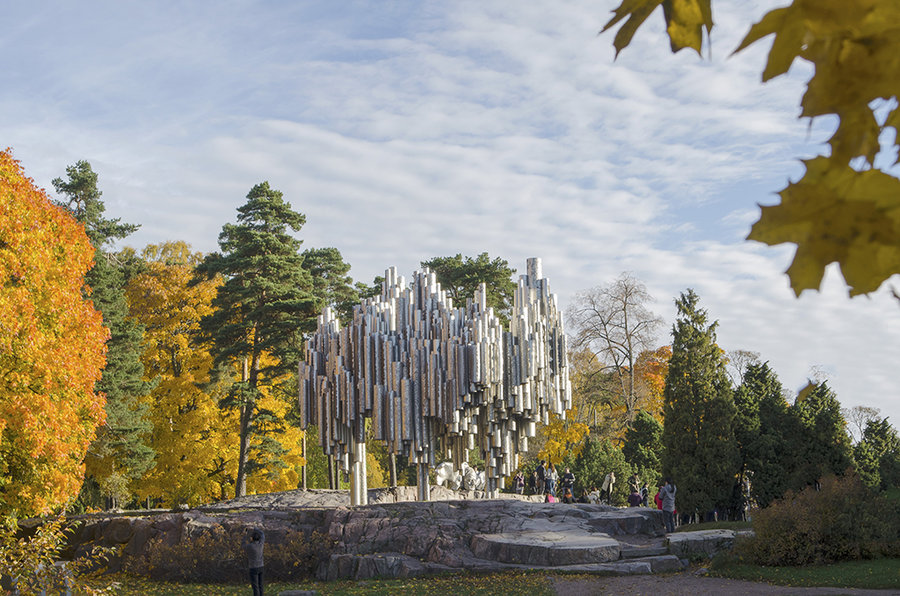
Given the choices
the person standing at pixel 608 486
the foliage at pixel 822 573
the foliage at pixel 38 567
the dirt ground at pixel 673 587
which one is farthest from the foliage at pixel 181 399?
the foliage at pixel 38 567

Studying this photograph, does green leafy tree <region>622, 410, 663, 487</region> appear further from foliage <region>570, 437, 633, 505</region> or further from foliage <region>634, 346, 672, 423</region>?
foliage <region>634, 346, 672, 423</region>

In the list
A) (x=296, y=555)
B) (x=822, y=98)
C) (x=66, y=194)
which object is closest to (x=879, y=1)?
(x=822, y=98)

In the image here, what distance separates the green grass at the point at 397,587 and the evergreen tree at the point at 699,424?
10.0 metres

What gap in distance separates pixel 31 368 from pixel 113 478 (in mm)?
14379

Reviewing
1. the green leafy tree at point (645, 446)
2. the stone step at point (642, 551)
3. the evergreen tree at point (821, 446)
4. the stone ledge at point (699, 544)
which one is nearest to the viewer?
the stone step at point (642, 551)

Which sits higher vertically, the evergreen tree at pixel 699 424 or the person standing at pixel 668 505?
the evergreen tree at pixel 699 424

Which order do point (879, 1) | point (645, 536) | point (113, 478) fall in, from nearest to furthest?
point (879, 1) < point (645, 536) < point (113, 478)

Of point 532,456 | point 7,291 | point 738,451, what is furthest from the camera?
point 532,456

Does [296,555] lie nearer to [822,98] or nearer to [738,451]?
[738,451]

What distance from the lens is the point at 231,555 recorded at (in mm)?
18672

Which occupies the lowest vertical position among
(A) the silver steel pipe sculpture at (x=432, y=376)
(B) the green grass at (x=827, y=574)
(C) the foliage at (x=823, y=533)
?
(B) the green grass at (x=827, y=574)

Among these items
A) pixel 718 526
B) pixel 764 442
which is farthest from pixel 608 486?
pixel 718 526

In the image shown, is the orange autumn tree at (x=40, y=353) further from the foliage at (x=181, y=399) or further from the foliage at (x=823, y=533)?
the foliage at (x=823, y=533)

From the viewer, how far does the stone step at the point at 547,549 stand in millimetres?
17094
